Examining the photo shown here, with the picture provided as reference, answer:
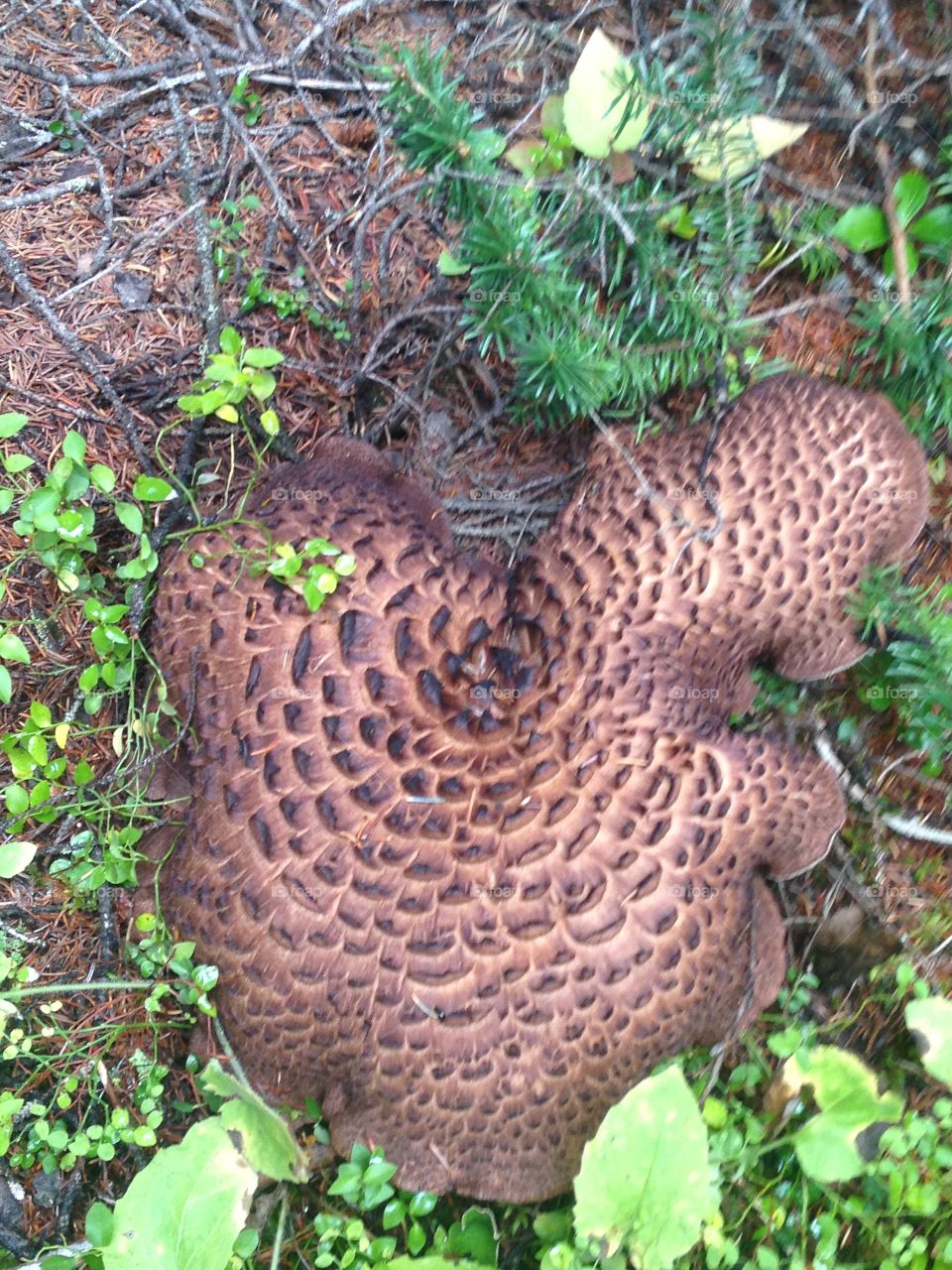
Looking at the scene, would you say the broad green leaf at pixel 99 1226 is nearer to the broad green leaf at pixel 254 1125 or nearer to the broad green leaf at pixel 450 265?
the broad green leaf at pixel 254 1125

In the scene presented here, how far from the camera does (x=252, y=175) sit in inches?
154

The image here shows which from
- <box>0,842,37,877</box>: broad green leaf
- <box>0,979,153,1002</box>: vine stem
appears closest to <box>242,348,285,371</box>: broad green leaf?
<box>0,842,37,877</box>: broad green leaf

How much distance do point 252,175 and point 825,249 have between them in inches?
90.2

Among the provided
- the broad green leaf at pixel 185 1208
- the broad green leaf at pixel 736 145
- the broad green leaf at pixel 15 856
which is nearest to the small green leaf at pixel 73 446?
the broad green leaf at pixel 15 856

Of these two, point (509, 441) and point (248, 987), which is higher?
point (509, 441)

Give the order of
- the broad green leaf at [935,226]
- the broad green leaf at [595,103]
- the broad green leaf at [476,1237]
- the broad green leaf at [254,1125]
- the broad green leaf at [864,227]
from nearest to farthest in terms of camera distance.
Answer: the broad green leaf at [254,1125], the broad green leaf at [476,1237], the broad green leaf at [595,103], the broad green leaf at [935,226], the broad green leaf at [864,227]

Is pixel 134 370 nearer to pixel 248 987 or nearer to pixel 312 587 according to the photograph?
pixel 312 587

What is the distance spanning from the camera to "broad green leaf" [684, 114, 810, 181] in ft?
10.8

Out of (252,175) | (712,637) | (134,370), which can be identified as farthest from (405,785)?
(252,175)

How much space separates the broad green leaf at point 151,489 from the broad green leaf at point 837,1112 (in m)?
2.89

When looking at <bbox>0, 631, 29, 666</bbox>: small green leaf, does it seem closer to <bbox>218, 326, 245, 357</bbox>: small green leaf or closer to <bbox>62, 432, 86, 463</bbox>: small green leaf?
<bbox>62, 432, 86, 463</bbox>: small green leaf

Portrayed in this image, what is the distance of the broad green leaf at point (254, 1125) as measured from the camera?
9.68ft

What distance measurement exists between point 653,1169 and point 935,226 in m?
3.47

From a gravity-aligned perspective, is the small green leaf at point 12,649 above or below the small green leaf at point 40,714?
above
